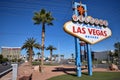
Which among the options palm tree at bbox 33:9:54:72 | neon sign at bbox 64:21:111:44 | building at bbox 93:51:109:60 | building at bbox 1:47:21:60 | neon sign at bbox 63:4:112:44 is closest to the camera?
neon sign at bbox 64:21:111:44

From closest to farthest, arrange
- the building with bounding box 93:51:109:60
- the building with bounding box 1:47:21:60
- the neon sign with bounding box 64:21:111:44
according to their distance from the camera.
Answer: the neon sign with bounding box 64:21:111:44
the building with bounding box 93:51:109:60
the building with bounding box 1:47:21:60

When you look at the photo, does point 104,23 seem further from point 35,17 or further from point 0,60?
point 0,60

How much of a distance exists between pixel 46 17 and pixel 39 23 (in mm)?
1779

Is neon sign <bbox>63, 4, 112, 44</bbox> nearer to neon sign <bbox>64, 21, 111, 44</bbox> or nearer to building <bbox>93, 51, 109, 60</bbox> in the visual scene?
neon sign <bbox>64, 21, 111, 44</bbox>

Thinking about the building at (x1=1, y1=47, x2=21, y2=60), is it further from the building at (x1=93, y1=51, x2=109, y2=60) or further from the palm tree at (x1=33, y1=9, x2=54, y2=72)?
the palm tree at (x1=33, y1=9, x2=54, y2=72)

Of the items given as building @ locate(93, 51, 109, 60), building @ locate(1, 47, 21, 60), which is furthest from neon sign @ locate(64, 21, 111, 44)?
building @ locate(1, 47, 21, 60)

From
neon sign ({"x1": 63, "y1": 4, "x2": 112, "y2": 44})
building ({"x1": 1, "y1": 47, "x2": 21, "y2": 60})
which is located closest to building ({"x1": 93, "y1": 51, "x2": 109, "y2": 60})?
building ({"x1": 1, "y1": 47, "x2": 21, "y2": 60})

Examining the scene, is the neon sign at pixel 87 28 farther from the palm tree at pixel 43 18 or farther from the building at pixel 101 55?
the building at pixel 101 55

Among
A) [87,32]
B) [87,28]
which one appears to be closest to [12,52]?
[87,28]

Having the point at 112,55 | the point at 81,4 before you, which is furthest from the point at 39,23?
the point at 112,55

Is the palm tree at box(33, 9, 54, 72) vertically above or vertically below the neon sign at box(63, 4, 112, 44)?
above

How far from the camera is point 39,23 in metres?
38.7

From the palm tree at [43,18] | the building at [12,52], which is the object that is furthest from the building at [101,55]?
the palm tree at [43,18]

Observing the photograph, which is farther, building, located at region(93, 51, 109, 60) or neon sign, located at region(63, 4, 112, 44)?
building, located at region(93, 51, 109, 60)
